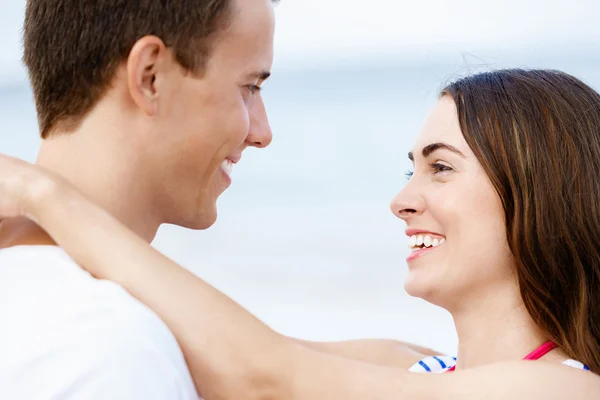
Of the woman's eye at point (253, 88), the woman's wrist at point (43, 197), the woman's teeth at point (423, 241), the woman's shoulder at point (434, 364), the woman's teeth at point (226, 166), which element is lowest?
the woman's shoulder at point (434, 364)

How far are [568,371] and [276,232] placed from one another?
4.02m

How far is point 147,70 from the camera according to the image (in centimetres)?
137

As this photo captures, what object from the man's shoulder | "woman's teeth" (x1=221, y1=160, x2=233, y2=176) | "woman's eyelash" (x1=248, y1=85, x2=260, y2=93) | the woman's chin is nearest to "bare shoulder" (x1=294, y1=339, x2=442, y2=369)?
the woman's chin

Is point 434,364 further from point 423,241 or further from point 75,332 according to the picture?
point 75,332

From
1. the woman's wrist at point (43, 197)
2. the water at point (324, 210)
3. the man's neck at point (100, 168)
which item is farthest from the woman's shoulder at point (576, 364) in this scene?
the water at point (324, 210)

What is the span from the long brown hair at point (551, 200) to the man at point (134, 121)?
1.85 ft

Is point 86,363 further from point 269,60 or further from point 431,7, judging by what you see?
point 431,7

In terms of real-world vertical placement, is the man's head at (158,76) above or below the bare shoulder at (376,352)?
above

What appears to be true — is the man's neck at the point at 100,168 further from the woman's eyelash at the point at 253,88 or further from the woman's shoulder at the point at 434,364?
the woman's shoulder at the point at 434,364

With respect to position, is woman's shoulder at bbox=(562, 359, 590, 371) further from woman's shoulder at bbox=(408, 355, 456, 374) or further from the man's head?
the man's head

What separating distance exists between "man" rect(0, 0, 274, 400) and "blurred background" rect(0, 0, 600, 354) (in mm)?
3686

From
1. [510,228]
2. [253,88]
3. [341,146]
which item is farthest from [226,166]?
[341,146]

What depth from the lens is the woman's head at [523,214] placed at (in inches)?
71.0

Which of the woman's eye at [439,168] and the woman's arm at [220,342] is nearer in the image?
the woman's arm at [220,342]
